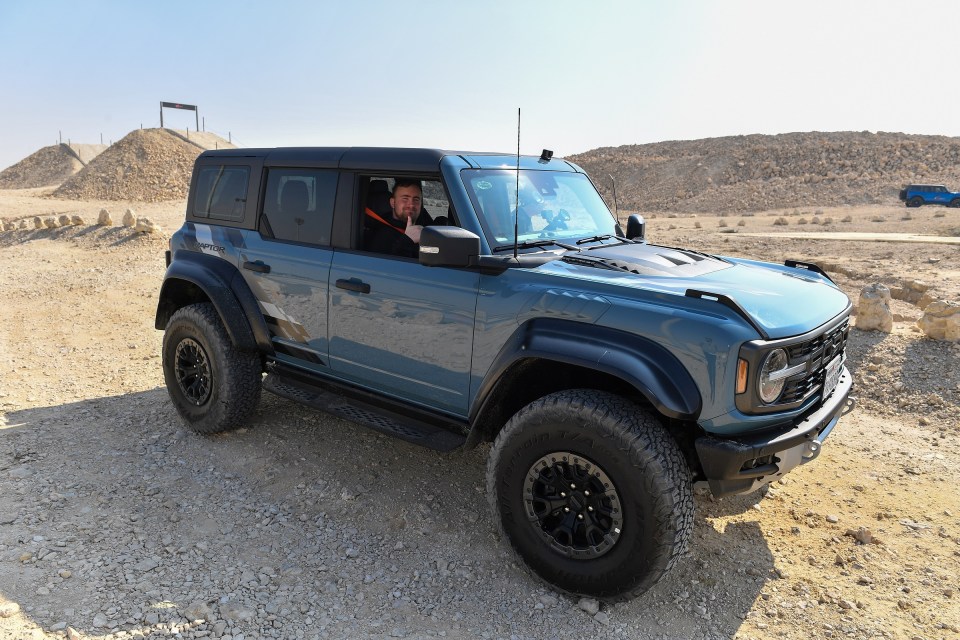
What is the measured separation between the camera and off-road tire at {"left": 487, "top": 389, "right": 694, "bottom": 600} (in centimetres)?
305

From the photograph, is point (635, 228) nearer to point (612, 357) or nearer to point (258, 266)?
point (612, 357)

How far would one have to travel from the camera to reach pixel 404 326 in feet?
13.0

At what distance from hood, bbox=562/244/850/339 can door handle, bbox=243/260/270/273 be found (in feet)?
7.12

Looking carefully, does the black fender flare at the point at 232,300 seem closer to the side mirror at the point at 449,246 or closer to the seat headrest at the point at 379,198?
the seat headrest at the point at 379,198

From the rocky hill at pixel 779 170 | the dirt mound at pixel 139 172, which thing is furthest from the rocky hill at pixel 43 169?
the rocky hill at pixel 779 170

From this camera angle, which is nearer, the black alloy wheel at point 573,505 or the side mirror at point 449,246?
the black alloy wheel at point 573,505

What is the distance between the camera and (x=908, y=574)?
368 centimetres

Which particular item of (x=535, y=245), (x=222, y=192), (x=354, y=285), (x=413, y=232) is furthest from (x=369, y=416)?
(x=222, y=192)

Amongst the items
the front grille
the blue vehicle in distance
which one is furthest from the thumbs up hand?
the blue vehicle in distance

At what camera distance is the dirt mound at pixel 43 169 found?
5638 centimetres

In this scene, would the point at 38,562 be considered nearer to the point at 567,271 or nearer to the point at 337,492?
the point at 337,492

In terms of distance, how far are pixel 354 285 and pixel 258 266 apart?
100 centimetres

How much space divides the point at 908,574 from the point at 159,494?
4.41m

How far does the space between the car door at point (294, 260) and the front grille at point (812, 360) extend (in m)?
2.73
